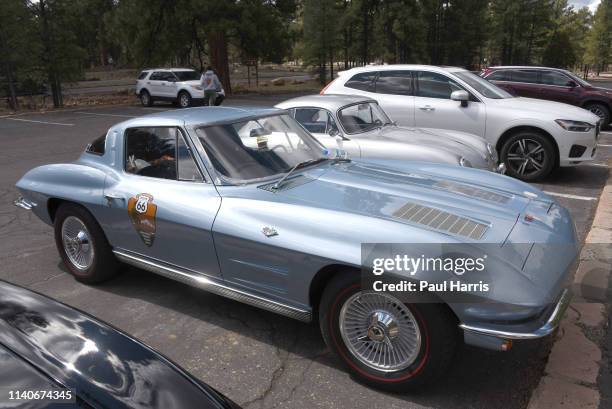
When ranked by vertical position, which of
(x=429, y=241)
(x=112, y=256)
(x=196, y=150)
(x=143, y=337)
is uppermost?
(x=196, y=150)

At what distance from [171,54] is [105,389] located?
2861cm

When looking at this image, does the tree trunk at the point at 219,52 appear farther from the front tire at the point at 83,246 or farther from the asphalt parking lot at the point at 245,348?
the front tire at the point at 83,246

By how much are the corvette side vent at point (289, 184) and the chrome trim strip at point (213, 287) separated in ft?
2.29

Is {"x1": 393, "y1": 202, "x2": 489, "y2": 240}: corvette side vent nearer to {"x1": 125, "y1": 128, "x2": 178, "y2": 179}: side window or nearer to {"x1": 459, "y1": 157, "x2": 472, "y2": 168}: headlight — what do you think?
{"x1": 125, "y1": 128, "x2": 178, "y2": 179}: side window

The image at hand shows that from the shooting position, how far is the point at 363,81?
9047 millimetres

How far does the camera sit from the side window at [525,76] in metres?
13.9

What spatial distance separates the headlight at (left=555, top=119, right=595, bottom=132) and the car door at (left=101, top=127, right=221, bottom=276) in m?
6.02

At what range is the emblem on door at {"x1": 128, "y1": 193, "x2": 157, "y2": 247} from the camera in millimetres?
3832

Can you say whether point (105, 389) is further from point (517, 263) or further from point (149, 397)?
point (517, 263)

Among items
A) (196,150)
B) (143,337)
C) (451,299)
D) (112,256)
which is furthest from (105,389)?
(112,256)

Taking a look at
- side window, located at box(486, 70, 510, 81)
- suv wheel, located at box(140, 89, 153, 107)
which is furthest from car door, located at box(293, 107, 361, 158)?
suv wheel, located at box(140, 89, 153, 107)

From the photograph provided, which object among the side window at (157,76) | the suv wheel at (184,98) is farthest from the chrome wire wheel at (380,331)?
the side window at (157,76)

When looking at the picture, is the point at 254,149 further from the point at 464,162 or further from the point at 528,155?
the point at 528,155

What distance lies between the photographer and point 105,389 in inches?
69.1
